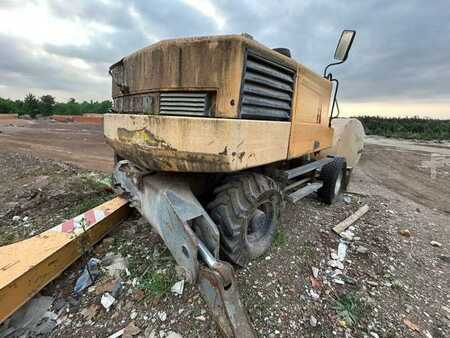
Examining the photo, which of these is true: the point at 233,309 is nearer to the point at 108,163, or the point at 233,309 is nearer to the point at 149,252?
the point at 149,252

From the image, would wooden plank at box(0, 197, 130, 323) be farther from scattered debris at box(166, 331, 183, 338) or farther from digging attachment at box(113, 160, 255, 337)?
scattered debris at box(166, 331, 183, 338)

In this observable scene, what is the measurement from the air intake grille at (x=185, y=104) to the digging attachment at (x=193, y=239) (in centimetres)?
61

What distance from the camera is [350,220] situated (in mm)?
3604

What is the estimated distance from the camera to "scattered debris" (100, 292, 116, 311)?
1883 mm

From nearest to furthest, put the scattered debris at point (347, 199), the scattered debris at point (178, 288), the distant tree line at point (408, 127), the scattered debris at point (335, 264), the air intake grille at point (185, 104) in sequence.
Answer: the air intake grille at point (185, 104) → the scattered debris at point (178, 288) → the scattered debris at point (335, 264) → the scattered debris at point (347, 199) → the distant tree line at point (408, 127)

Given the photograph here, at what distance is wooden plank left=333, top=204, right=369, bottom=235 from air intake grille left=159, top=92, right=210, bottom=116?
2592 mm

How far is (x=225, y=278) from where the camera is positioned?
1532 millimetres

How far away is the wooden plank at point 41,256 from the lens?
63.5 inches

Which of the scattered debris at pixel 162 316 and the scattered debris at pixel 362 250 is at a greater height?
the scattered debris at pixel 362 250

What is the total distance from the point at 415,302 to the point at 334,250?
0.83 meters

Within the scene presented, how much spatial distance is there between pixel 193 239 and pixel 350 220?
2.85 metres

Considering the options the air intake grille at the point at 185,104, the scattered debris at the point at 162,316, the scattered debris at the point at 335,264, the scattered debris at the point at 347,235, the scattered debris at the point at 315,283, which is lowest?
the scattered debris at the point at 162,316

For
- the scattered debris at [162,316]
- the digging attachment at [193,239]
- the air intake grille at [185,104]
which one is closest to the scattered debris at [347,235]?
the digging attachment at [193,239]

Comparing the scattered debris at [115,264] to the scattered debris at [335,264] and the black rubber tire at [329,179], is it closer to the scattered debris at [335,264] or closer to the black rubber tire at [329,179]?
the scattered debris at [335,264]
